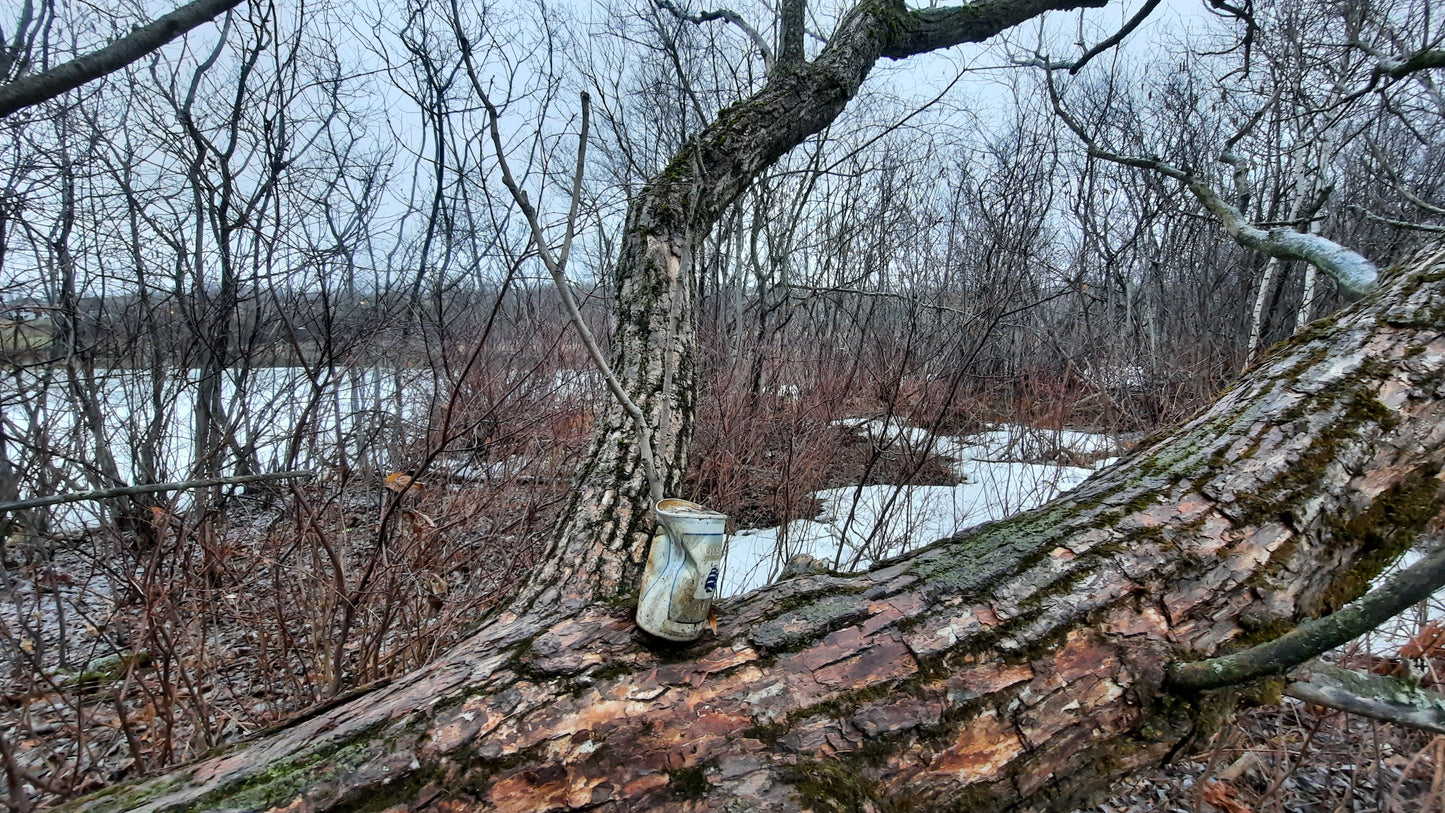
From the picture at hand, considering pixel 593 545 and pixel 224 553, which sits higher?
pixel 593 545

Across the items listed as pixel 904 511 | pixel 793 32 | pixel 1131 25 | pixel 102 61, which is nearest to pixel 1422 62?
pixel 1131 25

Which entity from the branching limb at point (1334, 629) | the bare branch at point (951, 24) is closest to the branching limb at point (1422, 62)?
the bare branch at point (951, 24)

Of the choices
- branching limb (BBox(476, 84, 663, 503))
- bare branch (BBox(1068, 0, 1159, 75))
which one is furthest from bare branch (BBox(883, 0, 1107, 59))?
branching limb (BBox(476, 84, 663, 503))

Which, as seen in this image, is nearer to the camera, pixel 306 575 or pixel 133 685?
pixel 306 575

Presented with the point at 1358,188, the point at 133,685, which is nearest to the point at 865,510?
the point at 133,685

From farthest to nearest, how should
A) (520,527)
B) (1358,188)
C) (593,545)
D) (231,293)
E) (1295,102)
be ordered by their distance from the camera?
(1358,188)
(1295,102)
(231,293)
(520,527)
(593,545)

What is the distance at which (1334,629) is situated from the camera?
0.86m

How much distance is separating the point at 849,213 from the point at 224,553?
7.34m

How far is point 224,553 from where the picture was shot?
210 cm

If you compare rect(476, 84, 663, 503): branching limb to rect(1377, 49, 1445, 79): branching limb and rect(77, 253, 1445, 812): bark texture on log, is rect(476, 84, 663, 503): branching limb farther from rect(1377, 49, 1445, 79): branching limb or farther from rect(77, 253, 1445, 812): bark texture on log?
rect(1377, 49, 1445, 79): branching limb

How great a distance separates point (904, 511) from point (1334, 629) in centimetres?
305

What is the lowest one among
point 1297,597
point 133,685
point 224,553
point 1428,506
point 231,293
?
point 133,685

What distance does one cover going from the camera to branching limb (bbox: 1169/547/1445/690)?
0.80 meters

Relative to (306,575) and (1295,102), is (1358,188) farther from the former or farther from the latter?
(306,575)
